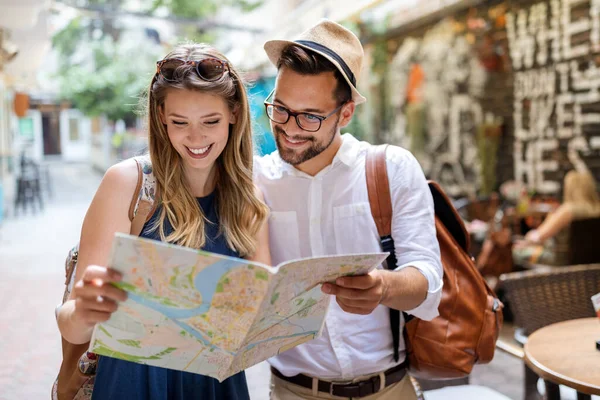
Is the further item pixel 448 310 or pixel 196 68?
pixel 448 310

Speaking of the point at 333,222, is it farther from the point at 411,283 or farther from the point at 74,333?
the point at 74,333

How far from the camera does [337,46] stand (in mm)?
1909

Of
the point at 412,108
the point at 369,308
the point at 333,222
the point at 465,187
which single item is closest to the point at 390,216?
the point at 333,222

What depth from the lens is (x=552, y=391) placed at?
7.64 feet

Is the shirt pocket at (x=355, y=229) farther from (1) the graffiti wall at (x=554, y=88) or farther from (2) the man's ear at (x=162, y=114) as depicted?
(1) the graffiti wall at (x=554, y=88)

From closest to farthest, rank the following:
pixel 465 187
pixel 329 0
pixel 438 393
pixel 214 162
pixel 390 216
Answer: pixel 214 162
pixel 390 216
pixel 438 393
pixel 465 187
pixel 329 0

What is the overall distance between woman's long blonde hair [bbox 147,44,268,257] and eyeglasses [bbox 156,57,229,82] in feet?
0.03

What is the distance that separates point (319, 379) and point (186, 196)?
0.68 metres

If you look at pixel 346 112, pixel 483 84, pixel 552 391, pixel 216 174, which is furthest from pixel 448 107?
pixel 216 174

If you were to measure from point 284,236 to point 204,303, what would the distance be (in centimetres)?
74

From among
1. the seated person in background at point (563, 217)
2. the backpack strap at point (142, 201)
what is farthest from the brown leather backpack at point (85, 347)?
the seated person in background at point (563, 217)

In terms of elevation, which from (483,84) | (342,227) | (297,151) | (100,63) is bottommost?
(342,227)

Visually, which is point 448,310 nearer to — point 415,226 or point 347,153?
point 415,226

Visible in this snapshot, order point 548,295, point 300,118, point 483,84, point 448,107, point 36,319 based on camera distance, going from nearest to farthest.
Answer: point 300,118 → point 548,295 → point 36,319 → point 483,84 → point 448,107
